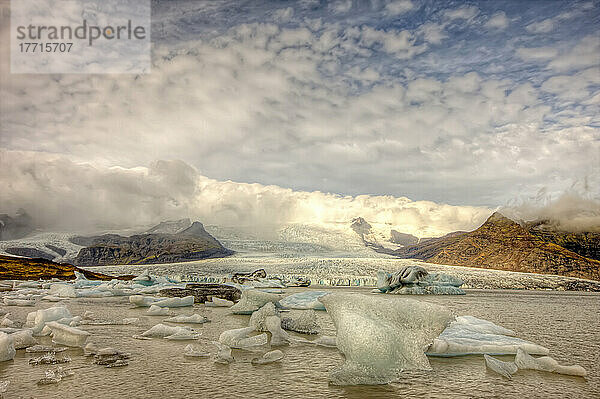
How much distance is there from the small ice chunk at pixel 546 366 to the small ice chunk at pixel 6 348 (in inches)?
243

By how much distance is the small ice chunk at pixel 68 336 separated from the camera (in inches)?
192

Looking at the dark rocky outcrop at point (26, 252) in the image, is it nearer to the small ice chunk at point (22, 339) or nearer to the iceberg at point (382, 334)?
the small ice chunk at point (22, 339)

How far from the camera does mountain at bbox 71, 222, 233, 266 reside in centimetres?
4819

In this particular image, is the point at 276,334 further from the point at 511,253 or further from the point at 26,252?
the point at 26,252

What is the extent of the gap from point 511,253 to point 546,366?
40419mm

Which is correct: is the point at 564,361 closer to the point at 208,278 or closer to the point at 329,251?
the point at 208,278

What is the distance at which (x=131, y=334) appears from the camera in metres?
5.99

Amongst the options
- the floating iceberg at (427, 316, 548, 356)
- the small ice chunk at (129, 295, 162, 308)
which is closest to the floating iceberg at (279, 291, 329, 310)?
the small ice chunk at (129, 295, 162, 308)

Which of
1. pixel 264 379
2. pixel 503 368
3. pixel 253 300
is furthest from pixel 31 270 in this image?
pixel 503 368

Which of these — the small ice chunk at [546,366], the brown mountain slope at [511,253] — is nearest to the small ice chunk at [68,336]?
the small ice chunk at [546,366]

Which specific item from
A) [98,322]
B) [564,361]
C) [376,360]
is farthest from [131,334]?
[564,361]

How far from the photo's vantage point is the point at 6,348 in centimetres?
416

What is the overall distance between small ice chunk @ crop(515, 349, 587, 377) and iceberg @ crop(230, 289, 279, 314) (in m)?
5.02

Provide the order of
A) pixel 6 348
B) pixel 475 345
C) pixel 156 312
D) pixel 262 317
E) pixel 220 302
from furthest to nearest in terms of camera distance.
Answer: pixel 220 302 → pixel 156 312 → pixel 262 317 → pixel 475 345 → pixel 6 348
